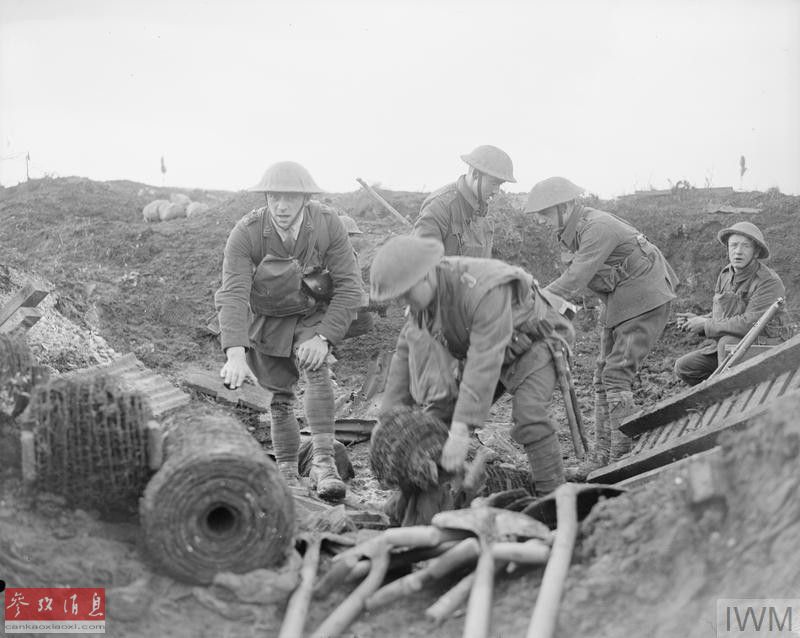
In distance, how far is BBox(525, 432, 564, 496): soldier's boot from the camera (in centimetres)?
470

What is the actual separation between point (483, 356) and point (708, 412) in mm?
2123

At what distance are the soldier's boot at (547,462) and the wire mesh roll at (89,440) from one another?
2.19 m

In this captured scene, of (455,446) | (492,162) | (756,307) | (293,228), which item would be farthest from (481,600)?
(756,307)

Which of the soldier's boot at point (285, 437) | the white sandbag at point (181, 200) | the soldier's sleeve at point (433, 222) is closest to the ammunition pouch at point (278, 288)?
the soldier's boot at point (285, 437)

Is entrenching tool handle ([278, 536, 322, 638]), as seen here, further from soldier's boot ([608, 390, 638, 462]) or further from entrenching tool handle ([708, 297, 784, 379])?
entrenching tool handle ([708, 297, 784, 379])

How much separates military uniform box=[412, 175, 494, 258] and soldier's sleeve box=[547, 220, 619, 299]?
2.57 ft

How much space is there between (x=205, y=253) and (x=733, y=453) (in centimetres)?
1074

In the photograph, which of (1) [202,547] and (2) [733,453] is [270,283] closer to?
(1) [202,547]

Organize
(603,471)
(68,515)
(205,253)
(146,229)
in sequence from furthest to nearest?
(146,229), (205,253), (603,471), (68,515)

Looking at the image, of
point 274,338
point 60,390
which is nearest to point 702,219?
point 274,338

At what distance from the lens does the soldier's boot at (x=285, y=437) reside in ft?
18.8

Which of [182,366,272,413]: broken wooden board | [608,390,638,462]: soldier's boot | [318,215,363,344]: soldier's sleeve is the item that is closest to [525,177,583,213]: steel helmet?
[318,215,363,344]: soldier's sleeve

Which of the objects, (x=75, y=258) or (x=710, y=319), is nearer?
(x=710, y=319)

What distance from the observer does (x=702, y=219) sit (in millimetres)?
11789
